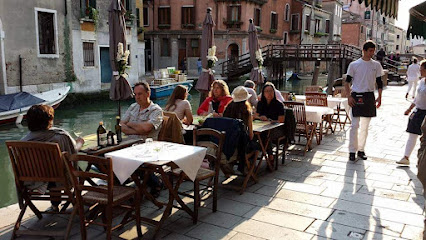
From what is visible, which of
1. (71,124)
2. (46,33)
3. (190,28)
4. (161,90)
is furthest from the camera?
(190,28)

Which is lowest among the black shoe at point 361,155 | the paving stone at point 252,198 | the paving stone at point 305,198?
the paving stone at point 252,198

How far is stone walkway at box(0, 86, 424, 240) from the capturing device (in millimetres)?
3438

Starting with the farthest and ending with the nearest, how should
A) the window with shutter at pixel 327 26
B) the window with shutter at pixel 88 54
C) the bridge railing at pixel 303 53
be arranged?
the window with shutter at pixel 327 26 < the bridge railing at pixel 303 53 < the window with shutter at pixel 88 54

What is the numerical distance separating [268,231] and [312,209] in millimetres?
753

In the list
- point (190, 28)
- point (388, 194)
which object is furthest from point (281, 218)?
point (190, 28)

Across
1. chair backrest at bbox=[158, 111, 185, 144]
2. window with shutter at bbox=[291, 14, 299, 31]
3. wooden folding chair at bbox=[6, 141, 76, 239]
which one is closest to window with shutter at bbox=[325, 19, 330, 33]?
window with shutter at bbox=[291, 14, 299, 31]

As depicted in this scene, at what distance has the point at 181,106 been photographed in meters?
5.34

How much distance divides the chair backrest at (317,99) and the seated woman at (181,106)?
3074 mm

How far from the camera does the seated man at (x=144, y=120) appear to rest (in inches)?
171

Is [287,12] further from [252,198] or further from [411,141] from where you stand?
[252,198]

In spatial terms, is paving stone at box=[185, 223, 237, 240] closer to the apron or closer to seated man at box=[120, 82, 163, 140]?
seated man at box=[120, 82, 163, 140]

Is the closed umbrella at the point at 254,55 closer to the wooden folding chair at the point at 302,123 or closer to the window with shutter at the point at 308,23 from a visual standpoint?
the wooden folding chair at the point at 302,123

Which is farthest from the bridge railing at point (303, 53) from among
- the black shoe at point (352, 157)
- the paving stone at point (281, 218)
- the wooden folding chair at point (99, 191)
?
the wooden folding chair at point (99, 191)

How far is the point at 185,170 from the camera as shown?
3.31 m
